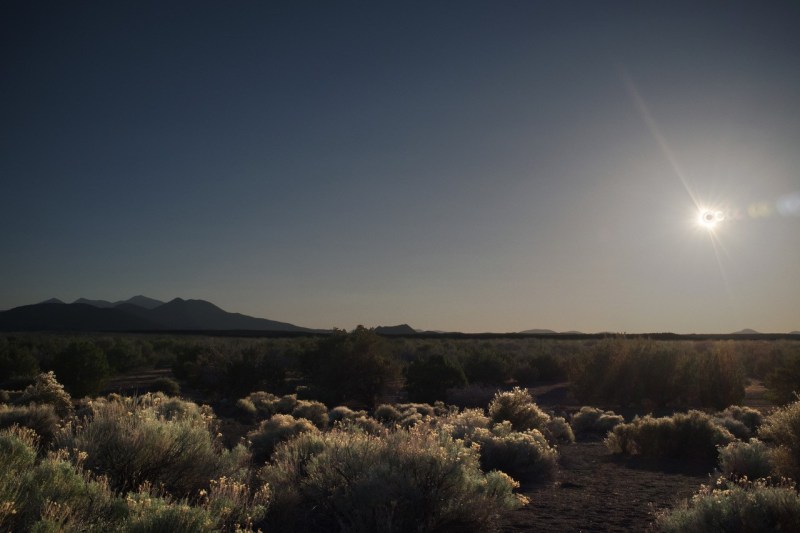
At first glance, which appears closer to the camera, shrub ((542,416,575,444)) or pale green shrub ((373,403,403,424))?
shrub ((542,416,575,444))

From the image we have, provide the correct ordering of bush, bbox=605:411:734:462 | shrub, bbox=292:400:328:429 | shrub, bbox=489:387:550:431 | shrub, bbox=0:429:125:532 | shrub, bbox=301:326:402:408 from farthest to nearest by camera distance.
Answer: shrub, bbox=301:326:402:408
shrub, bbox=292:400:328:429
shrub, bbox=489:387:550:431
bush, bbox=605:411:734:462
shrub, bbox=0:429:125:532

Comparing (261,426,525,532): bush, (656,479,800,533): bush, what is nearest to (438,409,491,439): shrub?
(261,426,525,532): bush

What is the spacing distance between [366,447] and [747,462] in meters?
7.02

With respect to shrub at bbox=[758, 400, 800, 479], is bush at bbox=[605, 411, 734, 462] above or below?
below

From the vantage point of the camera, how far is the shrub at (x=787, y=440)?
9.14 meters

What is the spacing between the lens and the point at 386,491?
6297mm

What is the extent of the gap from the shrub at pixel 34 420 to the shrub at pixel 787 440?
1328 cm

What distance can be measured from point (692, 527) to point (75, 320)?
169870mm

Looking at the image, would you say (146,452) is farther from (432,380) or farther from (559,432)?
(432,380)

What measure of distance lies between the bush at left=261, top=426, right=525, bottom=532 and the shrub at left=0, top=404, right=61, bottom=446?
21.7ft

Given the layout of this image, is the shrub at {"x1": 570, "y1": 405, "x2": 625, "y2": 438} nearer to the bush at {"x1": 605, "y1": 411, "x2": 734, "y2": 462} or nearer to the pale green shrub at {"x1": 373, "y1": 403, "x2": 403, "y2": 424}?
the bush at {"x1": 605, "y1": 411, "x2": 734, "y2": 462}

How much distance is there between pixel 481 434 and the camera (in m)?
11.8

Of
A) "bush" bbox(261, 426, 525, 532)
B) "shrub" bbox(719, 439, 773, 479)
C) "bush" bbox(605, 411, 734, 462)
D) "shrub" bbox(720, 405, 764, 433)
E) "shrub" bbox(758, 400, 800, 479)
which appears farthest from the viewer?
"shrub" bbox(720, 405, 764, 433)

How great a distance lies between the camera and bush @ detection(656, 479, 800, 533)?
5.82m
